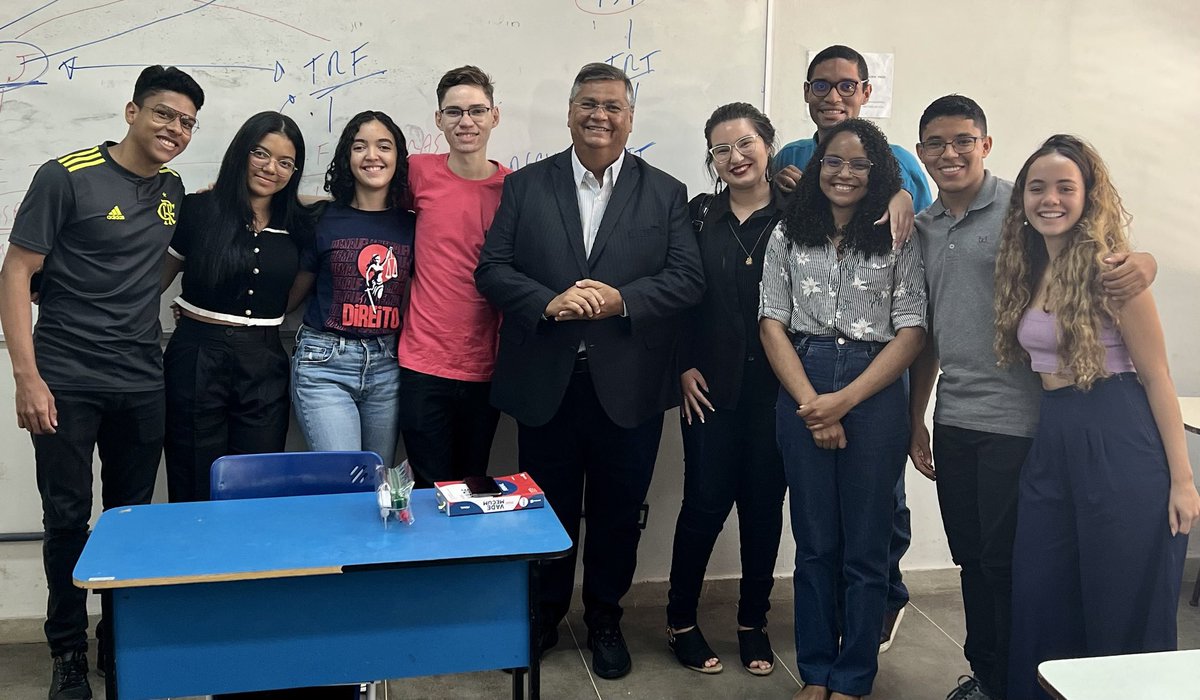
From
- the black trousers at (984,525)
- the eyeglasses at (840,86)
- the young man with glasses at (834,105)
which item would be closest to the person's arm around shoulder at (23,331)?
the young man with glasses at (834,105)

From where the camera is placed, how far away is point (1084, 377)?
6.62 ft

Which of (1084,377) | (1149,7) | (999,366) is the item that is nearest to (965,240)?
(999,366)

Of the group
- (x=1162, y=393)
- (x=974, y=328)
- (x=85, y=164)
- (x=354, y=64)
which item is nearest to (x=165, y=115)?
(x=85, y=164)

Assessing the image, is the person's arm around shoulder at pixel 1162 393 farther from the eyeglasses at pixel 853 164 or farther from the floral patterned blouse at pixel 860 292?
the eyeglasses at pixel 853 164

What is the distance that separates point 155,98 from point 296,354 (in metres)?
0.78

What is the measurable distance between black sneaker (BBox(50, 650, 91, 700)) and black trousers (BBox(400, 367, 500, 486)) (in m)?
1.05

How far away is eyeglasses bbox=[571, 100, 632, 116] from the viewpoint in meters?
2.57

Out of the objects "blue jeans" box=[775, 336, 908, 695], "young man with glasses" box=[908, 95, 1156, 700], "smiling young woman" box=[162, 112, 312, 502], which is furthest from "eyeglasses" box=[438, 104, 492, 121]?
"young man with glasses" box=[908, 95, 1156, 700]

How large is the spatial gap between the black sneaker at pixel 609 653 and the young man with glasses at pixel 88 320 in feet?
4.61

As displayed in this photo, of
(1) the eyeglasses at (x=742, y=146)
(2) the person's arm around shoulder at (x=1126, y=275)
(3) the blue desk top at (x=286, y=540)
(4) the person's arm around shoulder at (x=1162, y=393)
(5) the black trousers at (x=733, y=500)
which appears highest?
(1) the eyeglasses at (x=742, y=146)

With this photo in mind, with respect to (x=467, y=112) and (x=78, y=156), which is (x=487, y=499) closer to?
(x=467, y=112)

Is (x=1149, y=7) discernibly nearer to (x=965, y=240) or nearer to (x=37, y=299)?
(x=965, y=240)

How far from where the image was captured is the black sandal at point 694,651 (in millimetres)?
2787

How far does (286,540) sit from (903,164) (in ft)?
6.83
